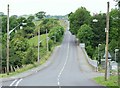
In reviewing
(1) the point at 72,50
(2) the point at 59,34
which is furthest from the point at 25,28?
(1) the point at 72,50

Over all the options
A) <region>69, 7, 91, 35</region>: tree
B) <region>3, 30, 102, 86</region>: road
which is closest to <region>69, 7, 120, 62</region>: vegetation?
<region>69, 7, 91, 35</region>: tree

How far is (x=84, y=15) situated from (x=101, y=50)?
4157cm

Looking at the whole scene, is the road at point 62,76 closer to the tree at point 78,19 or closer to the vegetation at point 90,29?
the vegetation at point 90,29

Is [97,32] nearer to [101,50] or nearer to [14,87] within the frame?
[101,50]

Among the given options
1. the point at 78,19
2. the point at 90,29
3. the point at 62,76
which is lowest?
the point at 62,76

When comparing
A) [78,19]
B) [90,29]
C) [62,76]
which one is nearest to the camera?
[62,76]

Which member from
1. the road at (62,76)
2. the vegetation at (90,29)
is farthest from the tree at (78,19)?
the road at (62,76)

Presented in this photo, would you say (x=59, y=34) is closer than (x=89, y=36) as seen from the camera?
No

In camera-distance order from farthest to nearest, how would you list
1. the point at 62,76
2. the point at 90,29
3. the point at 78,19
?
1. the point at 78,19
2. the point at 90,29
3. the point at 62,76

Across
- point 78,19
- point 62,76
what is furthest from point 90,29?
point 62,76

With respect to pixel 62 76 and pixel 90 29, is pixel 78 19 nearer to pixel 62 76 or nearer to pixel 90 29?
pixel 90 29

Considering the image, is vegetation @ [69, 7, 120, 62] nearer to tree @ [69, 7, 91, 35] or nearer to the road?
tree @ [69, 7, 91, 35]

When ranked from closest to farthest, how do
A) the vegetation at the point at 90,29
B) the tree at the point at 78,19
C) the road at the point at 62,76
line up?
the road at the point at 62,76, the vegetation at the point at 90,29, the tree at the point at 78,19

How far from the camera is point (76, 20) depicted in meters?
151
